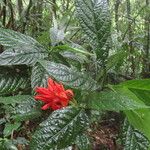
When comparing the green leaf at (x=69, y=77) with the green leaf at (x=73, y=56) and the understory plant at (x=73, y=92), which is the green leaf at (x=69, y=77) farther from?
Result: the green leaf at (x=73, y=56)

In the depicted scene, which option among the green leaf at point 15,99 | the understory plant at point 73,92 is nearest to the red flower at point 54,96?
the understory plant at point 73,92

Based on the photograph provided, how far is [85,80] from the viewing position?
2.39ft

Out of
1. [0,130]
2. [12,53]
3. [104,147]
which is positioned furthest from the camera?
[104,147]

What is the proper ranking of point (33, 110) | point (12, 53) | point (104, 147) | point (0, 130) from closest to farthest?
point (33, 110) → point (12, 53) → point (0, 130) → point (104, 147)

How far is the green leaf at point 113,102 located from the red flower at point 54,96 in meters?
0.06

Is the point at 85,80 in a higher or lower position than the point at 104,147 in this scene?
higher

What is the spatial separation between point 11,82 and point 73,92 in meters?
0.16

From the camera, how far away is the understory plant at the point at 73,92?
2.22 ft

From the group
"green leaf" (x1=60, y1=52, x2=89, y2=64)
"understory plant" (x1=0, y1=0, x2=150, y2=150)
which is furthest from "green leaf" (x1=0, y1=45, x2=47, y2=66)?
"green leaf" (x1=60, y1=52, x2=89, y2=64)

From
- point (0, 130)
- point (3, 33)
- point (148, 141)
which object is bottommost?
point (0, 130)

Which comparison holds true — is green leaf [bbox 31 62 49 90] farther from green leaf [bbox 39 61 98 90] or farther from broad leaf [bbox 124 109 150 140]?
broad leaf [bbox 124 109 150 140]

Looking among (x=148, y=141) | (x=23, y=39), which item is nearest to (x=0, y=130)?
(x=23, y=39)

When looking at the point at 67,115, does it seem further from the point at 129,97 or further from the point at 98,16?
the point at 98,16

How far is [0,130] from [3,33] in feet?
5.62
